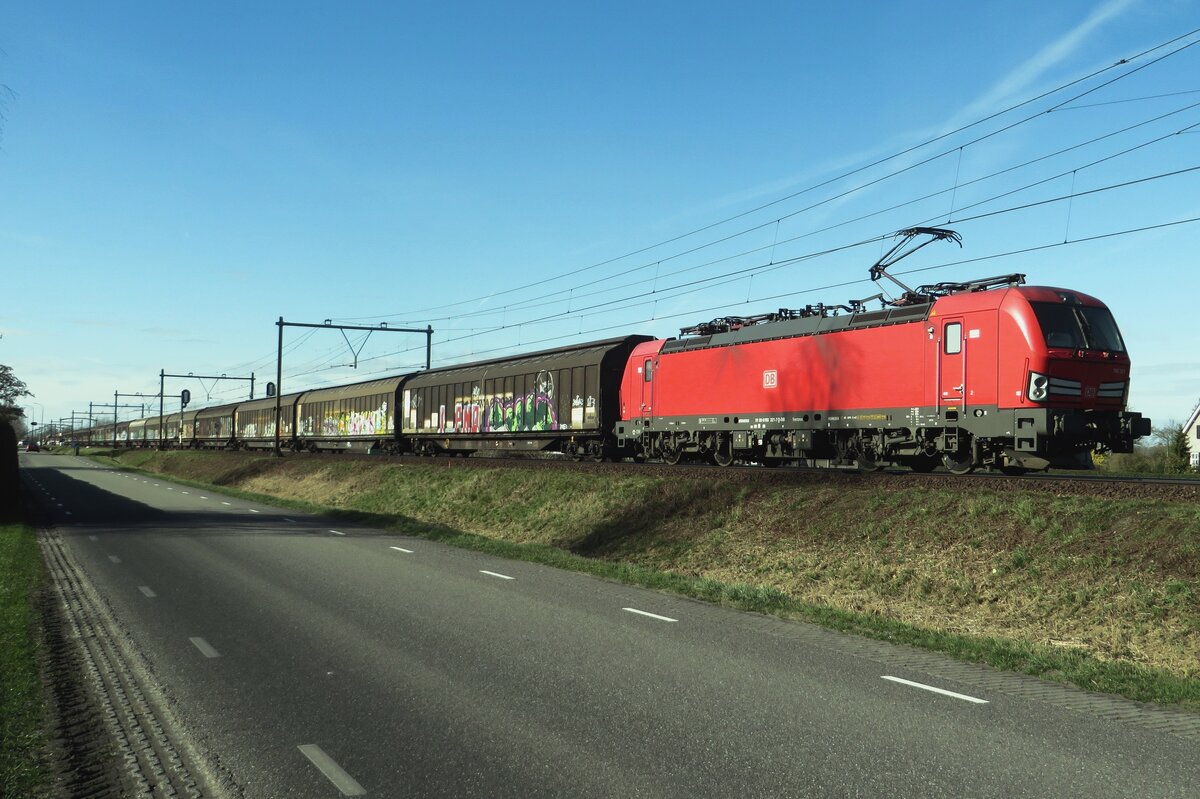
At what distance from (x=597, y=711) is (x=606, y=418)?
23.6 metres

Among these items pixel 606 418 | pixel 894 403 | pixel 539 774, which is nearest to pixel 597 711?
pixel 539 774

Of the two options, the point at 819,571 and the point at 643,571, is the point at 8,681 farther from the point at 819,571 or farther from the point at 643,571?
the point at 819,571

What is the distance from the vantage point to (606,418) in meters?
30.8

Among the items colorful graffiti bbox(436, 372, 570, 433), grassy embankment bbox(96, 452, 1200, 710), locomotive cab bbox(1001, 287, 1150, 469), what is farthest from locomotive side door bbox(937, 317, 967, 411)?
colorful graffiti bbox(436, 372, 570, 433)

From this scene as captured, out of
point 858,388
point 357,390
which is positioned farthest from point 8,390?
point 858,388

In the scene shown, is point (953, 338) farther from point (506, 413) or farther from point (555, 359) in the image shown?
point (506, 413)

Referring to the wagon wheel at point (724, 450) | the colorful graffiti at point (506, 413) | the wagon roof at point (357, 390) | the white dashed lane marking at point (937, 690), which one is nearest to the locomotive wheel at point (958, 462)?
the wagon wheel at point (724, 450)

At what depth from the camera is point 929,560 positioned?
13.8 meters

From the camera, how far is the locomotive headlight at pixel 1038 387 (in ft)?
55.7

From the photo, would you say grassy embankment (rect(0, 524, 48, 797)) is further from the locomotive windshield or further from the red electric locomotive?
the locomotive windshield

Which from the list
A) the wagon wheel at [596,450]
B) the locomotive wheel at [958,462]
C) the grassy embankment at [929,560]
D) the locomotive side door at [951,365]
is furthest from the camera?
the wagon wheel at [596,450]

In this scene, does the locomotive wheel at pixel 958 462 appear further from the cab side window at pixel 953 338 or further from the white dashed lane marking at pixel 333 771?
the white dashed lane marking at pixel 333 771

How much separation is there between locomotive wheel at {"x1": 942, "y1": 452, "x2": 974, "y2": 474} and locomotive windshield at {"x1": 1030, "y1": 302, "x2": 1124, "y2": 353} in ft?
9.84

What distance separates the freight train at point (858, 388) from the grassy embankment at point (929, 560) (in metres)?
2.73
